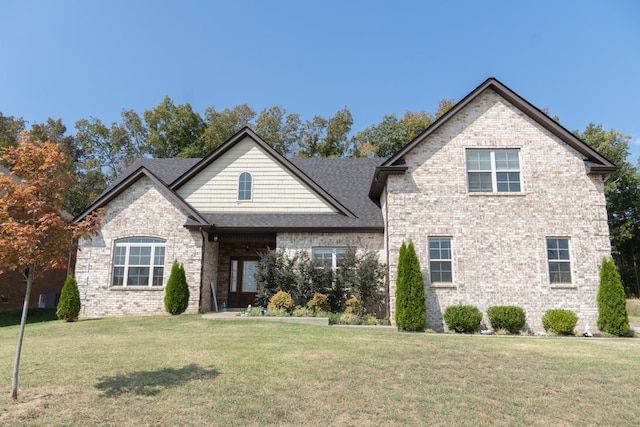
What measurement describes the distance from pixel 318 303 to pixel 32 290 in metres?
17.5

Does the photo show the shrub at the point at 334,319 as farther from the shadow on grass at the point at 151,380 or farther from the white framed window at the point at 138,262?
the shadow on grass at the point at 151,380

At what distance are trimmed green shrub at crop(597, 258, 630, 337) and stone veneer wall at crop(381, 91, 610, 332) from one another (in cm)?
34

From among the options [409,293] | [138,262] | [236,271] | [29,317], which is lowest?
[29,317]

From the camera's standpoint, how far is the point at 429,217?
1509 centimetres

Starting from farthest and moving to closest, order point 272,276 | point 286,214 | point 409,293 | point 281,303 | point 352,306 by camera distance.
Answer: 1. point 286,214
2. point 272,276
3. point 352,306
4. point 281,303
5. point 409,293

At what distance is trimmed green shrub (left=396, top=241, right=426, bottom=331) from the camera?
13.5 meters

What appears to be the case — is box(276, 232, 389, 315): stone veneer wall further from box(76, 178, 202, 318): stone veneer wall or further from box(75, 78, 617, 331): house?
box(76, 178, 202, 318): stone veneer wall

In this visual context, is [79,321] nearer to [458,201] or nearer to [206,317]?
[206,317]

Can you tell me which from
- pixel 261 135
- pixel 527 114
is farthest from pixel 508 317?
pixel 261 135

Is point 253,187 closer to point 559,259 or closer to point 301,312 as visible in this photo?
point 301,312

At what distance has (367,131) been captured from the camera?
37406 mm


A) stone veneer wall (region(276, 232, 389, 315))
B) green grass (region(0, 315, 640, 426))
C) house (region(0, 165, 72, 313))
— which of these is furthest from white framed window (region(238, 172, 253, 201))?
green grass (region(0, 315, 640, 426))

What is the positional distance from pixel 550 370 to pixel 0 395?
357 inches

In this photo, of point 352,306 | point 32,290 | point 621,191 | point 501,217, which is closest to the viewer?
point 501,217
